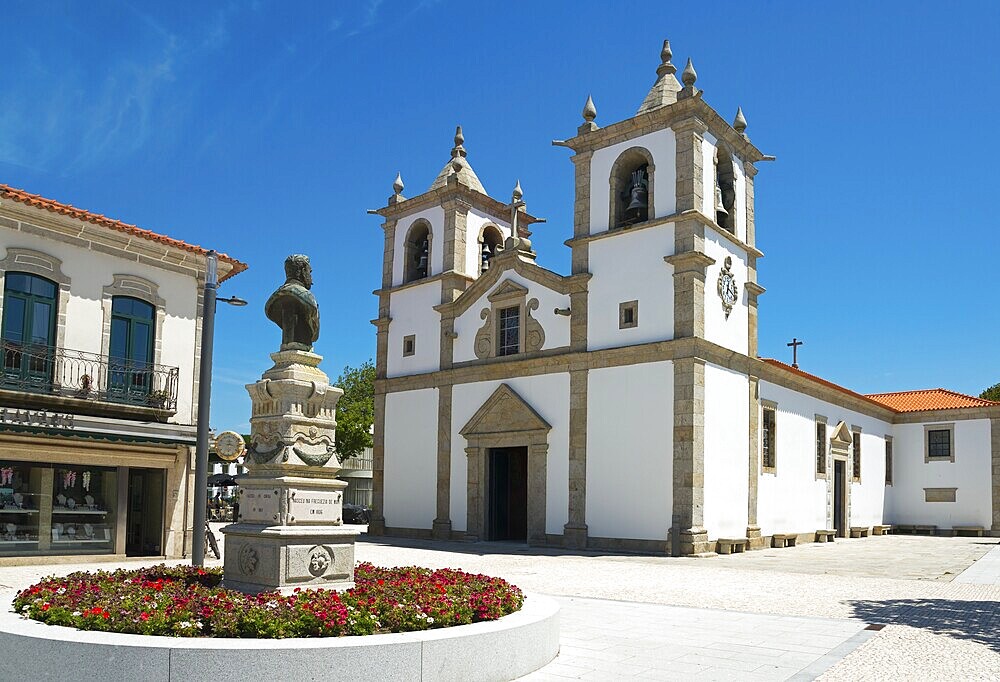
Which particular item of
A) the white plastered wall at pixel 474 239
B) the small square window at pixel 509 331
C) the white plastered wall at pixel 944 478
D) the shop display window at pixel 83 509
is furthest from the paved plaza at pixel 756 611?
the white plastered wall at pixel 944 478

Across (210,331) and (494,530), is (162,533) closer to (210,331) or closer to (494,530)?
(210,331)

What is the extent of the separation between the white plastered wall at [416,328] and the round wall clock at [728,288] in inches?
352

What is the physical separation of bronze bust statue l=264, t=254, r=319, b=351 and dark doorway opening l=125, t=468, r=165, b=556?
1007 centimetres

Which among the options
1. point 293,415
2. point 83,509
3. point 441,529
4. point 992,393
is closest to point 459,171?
point 441,529

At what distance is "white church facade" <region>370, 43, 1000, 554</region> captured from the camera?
21734 mm

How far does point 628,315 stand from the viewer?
2275cm

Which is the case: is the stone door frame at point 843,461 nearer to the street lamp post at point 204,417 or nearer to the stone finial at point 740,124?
the stone finial at point 740,124

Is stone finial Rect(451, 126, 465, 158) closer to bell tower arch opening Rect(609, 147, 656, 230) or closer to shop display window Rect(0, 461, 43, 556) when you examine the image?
bell tower arch opening Rect(609, 147, 656, 230)

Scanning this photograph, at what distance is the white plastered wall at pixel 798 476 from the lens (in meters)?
25.0

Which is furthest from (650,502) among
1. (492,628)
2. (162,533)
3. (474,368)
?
(492,628)

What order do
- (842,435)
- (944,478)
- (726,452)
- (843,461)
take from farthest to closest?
(944,478) < (843,461) < (842,435) < (726,452)

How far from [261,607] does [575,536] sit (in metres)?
16.5

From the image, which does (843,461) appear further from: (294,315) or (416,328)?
(294,315)

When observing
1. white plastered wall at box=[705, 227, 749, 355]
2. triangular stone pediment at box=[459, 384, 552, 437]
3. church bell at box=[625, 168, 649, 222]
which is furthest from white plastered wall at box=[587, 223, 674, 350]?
triangular stone pediment at box=[459, 384, 552, 437]
